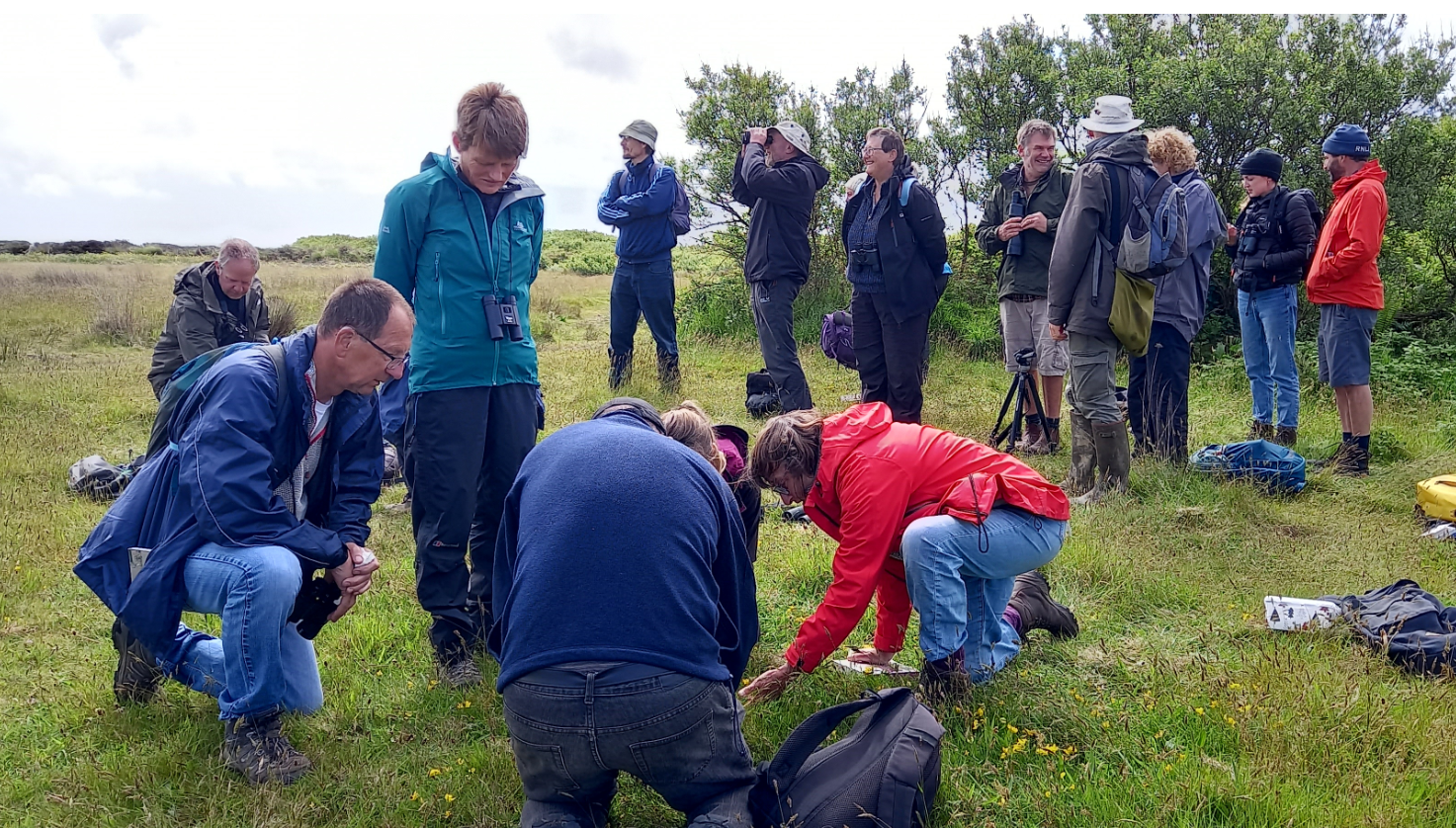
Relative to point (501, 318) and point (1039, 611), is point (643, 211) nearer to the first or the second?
point (501, 318)

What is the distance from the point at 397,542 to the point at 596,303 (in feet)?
46.5

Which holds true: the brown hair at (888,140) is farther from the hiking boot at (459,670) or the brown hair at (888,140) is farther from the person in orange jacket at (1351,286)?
the hiking boot at (459,670)

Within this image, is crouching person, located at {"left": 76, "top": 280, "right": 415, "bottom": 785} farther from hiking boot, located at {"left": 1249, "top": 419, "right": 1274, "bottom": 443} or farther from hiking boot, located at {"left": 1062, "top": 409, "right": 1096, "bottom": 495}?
hiking boot, located at {"left": 1249, "top": 419, "right": 1274, "bottom": 443}

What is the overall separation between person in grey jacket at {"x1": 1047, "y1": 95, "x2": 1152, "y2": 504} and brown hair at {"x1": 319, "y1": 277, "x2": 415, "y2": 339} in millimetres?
4038

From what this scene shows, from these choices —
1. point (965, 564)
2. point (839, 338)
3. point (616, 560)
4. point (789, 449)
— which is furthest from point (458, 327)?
point (839, 338)

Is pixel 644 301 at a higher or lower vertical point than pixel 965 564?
higher

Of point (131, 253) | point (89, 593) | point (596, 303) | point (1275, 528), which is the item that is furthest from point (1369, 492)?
point (131, 253)

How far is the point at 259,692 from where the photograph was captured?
10.5ft

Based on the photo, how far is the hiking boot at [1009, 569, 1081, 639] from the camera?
3.99m

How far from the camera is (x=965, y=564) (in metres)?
3.46

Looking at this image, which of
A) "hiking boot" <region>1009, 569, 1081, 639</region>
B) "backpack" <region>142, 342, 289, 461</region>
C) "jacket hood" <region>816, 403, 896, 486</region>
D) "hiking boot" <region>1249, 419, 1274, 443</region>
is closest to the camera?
"backpack" <region>142, 342, 289, 461</region>

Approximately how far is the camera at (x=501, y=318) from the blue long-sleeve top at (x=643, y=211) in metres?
4.48

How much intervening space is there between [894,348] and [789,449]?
3.39 meters

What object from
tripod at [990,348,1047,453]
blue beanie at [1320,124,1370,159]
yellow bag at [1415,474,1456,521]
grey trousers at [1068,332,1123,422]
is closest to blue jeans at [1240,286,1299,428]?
blue beanie at [1320,124,1370,159]
